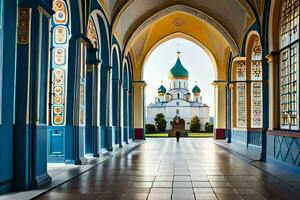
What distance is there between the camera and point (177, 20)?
24844 mm

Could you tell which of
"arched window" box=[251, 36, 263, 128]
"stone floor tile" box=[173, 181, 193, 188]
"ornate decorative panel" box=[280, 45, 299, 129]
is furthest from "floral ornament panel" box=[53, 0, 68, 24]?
"arched window" box=[251, 36, 263, 128]

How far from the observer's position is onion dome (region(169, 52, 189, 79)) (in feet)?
209

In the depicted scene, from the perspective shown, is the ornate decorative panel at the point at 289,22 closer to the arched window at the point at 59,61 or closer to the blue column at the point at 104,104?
the arched window at the point at 59,61

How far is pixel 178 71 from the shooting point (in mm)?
64250

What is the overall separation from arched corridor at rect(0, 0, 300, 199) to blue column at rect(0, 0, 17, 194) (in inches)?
0.7

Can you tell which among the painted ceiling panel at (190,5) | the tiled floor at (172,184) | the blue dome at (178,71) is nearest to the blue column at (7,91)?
the tiled floor at (172,184)

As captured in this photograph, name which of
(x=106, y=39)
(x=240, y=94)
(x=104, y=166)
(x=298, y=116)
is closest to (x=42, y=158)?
(x=104, y=166)

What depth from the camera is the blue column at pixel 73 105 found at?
452 inches

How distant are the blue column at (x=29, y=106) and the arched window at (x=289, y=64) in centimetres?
618

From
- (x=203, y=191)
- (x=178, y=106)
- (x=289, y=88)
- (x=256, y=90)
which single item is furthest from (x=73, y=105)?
(x=178, y=106)

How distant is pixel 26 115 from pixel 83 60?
5676 mm

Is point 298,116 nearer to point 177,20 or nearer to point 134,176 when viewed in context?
point 134,176

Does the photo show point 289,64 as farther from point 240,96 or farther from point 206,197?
point 240,96

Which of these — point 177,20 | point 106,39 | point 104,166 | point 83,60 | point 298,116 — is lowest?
point 104,166
